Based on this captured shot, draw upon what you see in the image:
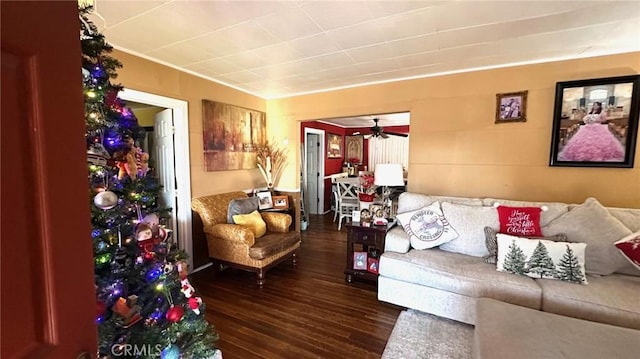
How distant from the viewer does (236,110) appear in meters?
3.83

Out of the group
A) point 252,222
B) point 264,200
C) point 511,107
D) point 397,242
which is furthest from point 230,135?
point 511,107

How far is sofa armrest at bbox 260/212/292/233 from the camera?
340 centimetres

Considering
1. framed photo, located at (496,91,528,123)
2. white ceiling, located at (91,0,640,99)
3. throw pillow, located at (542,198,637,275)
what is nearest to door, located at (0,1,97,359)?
white ceiling, located at (91,0,640,99)

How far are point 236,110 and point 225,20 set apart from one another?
191 cm

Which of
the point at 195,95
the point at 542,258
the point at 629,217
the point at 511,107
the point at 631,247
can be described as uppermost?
the point at 195,95

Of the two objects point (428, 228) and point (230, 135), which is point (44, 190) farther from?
point (230, 135)

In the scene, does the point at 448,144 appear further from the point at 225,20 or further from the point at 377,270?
the point at 225,20

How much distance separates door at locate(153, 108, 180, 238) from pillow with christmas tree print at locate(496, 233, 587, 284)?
338 centimetres

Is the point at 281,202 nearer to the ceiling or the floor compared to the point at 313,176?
nearer to the floor

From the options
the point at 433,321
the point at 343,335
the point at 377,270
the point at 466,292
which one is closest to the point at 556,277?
the point at 466,292

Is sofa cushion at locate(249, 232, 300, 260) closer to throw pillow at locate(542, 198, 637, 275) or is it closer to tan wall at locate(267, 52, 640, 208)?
tan wall at locate(267, 52, 640, 208)

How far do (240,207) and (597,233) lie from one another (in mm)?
3386

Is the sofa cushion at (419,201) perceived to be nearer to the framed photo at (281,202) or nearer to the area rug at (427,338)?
the area rug at (427,338)

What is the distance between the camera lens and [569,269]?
6.66 feet
